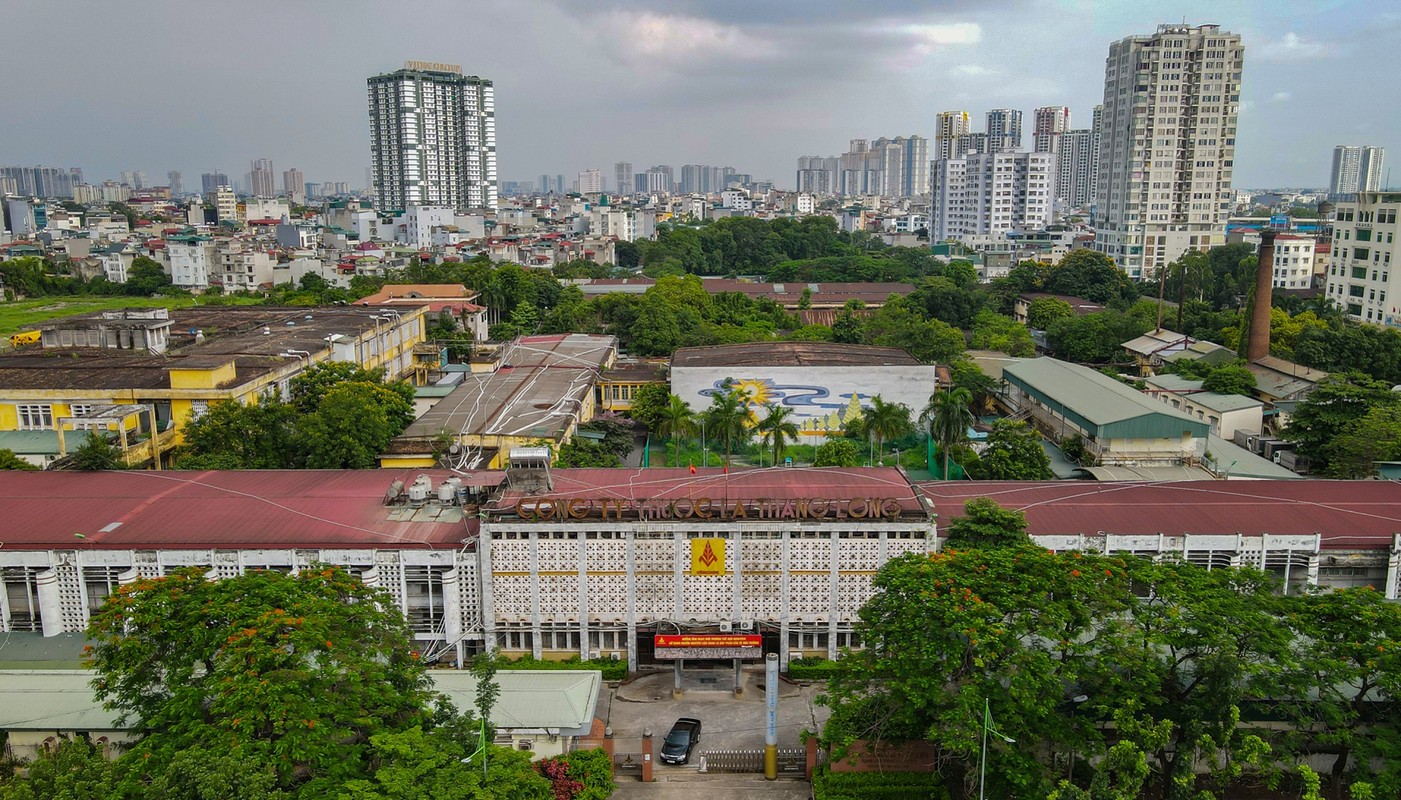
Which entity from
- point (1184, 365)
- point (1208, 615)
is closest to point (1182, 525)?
point (1208, 615)

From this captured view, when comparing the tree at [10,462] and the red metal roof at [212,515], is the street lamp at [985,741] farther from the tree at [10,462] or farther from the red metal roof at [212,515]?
the tree at [10,462]

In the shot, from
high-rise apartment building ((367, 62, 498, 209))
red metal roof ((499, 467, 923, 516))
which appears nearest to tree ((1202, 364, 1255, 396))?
red metal roof ((499, 467, 923, 516))

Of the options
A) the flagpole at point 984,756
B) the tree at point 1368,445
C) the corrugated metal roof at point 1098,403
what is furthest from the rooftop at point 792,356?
the flagpole at point 984,756

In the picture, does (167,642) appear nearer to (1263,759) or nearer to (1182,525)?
(1263,759)

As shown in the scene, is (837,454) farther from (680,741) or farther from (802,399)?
(680,741)

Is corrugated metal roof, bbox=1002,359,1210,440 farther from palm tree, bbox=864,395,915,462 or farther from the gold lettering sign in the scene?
→ the gold lettering sign

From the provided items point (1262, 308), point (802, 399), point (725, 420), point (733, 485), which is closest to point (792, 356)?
point (802, 399)
